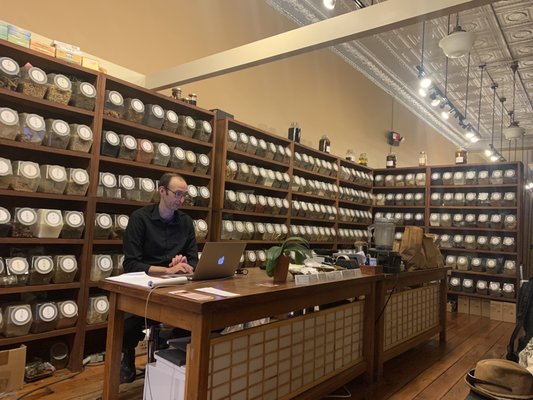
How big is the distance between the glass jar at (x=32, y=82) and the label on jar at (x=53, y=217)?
31.3 inches

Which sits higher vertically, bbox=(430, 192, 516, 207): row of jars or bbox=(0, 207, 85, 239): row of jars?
bbox=(430, 192, 516, 207): row of jars

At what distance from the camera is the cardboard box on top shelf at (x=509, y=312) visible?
538 centimetres

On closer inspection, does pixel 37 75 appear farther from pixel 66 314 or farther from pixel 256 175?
pixel 256 175

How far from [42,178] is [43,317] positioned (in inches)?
37.5

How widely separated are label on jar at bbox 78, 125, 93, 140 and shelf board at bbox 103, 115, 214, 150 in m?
0.17

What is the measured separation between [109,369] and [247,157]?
276cm

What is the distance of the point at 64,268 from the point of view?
2.80m

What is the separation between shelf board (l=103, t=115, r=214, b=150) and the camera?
3172 millimetres

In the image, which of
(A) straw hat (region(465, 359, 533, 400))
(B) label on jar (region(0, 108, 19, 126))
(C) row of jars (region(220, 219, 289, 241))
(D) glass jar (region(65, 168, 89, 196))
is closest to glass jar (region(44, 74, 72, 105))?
(B) label on jar (region(0, 108, 19, 126))

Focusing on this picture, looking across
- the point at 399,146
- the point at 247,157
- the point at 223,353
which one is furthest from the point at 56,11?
the point at 399,146

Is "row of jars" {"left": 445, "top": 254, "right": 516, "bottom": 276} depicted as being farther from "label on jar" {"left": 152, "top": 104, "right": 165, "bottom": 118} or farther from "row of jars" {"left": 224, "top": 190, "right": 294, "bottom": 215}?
"label on jar" {"left": 152, "top": 104, "right": 165, "bottom": 118}

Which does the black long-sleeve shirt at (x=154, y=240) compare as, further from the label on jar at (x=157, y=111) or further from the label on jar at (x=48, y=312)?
the label on jar at (x=157, y=111)

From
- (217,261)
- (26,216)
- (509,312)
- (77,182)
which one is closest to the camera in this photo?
(217,261)

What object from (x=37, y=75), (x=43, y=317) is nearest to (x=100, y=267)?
(x=43, y=317)
